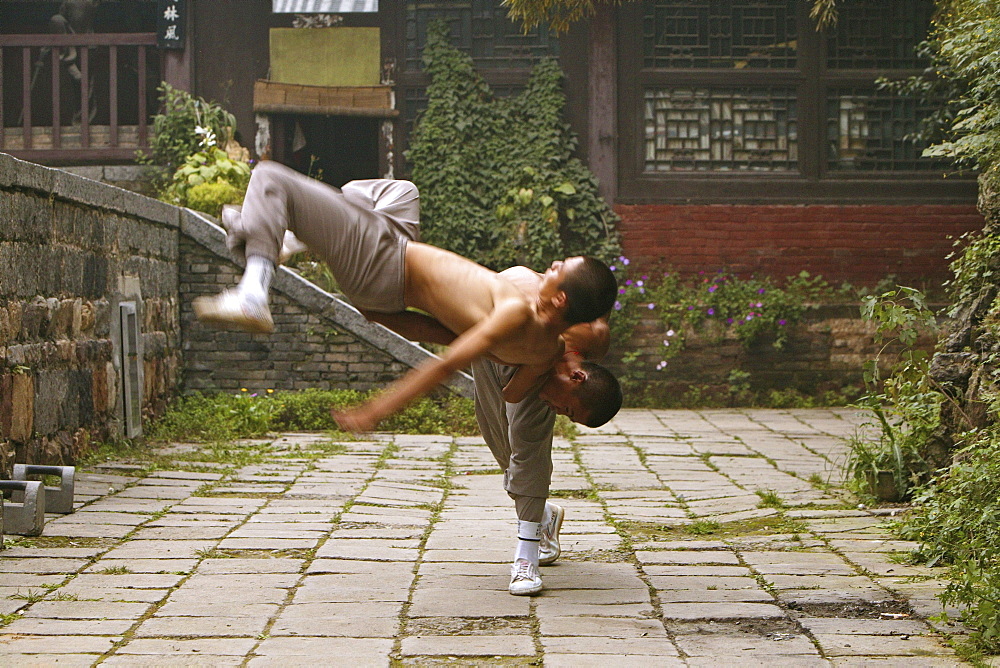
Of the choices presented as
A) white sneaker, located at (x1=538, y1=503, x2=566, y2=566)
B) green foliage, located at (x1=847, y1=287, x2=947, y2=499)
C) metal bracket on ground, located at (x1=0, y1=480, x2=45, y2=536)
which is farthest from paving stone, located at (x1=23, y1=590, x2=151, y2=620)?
green foliage, located at (x1=847, y1=287, x2=947, y2=499)

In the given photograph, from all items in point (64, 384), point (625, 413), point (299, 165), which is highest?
point (299, 165)

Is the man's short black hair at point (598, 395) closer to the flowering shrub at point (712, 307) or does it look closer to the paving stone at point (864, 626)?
the paving stone at point (864, 626)

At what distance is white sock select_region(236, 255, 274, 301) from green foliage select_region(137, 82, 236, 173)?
848cm

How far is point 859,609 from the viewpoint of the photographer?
3.62 meters

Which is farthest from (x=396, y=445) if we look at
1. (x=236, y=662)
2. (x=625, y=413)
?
(x=236, y=662)

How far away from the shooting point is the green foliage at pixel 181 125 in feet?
37.8

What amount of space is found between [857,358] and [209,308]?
9167mm

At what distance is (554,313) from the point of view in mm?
3508

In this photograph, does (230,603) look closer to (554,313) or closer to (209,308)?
(209,308)

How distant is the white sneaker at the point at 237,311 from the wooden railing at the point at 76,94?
923cm

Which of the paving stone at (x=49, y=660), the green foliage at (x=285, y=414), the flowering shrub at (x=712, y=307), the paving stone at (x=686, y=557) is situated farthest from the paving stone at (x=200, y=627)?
the flowering shrub at (x=712, y=307)

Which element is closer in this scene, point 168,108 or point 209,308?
point 209,308

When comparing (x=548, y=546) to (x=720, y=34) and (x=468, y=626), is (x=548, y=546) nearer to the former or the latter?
(x=468, y=626)

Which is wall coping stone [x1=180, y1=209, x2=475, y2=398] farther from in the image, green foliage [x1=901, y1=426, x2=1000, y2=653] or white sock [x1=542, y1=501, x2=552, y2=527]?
green foliage [x1=901, y1=426, x2=1000, y2=653]
